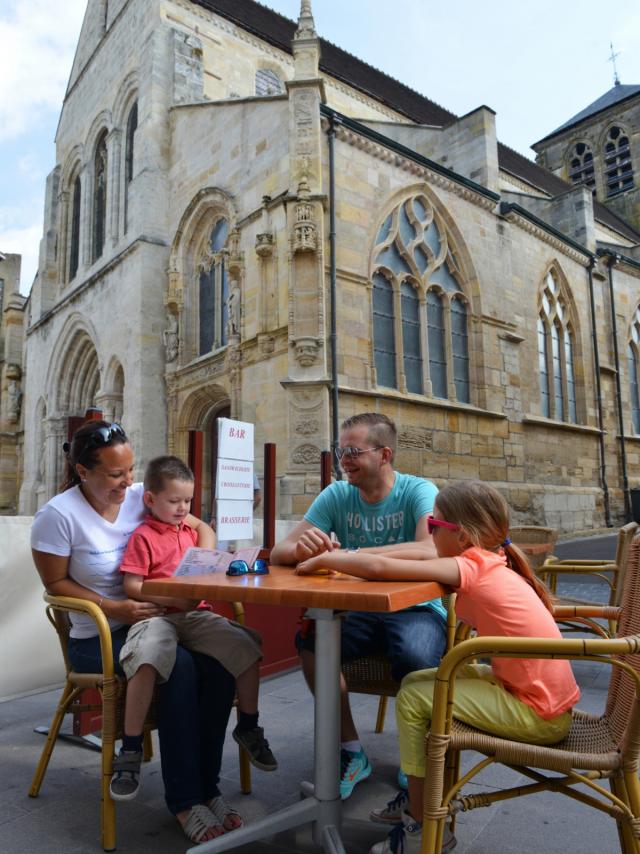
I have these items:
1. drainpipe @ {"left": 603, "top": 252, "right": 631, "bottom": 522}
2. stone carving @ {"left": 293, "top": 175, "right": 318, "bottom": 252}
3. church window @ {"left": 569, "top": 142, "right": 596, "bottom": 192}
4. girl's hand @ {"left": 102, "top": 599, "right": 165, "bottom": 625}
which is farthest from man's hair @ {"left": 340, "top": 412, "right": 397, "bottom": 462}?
church window @ {"left": 569, "top": 142, "right": 596, "bottom": 192}

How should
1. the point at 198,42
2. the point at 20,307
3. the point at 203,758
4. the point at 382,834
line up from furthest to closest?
1. the point at 20,307
2. the point at 198,42
3. the point at 203,758
4. the point at 382,834

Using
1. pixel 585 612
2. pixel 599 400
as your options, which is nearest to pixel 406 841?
pixel 585 612

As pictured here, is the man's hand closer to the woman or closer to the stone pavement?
the woman

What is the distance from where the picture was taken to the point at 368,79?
21.3 meters

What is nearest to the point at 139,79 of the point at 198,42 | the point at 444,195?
the point at 198,42

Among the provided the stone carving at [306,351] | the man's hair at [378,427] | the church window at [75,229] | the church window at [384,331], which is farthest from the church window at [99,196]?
the man's hair at [378,427]

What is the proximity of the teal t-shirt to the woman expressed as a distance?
782mm

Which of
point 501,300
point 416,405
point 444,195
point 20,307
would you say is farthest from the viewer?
point 20,307

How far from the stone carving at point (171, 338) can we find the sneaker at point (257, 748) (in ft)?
39.0

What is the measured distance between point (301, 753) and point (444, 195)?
12.2m

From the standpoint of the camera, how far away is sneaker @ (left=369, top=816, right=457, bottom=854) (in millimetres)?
1812

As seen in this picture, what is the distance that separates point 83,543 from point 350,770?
1.34 metres

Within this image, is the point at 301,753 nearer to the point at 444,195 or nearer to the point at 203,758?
the point at 203,758

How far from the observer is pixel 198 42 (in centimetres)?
1527
